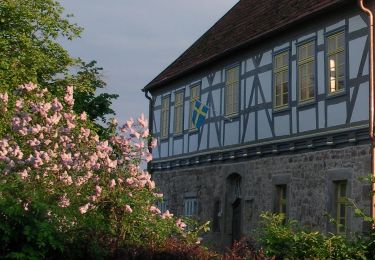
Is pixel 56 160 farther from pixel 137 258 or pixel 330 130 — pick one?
pixel 330 130

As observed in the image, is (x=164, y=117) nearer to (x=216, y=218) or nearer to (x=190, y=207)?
(x=190, y=207)

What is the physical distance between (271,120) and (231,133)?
8.08 ft

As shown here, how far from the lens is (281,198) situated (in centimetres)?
1959

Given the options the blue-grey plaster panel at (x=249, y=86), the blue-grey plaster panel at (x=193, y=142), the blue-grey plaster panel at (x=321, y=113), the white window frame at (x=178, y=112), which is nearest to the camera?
the blue-grey plaster panel at (x=321, y=113)

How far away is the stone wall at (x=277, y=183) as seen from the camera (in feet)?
53.9

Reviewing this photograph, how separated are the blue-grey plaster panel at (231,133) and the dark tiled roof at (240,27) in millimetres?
2032

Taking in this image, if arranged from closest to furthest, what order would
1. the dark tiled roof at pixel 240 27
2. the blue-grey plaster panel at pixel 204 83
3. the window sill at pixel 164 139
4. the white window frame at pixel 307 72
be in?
1. the white window frame at pixel 307 72
2. the dark tiled roof at pixel 240 27
3. the blue-grey plaster panel at pixel 204 83
4. the window sill at pixel 164 139

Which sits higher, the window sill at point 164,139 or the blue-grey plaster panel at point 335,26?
the blue-grey plaster panel at point 335,26

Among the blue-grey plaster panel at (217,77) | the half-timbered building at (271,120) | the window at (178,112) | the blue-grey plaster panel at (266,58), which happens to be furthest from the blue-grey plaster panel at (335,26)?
the window at (178,112)

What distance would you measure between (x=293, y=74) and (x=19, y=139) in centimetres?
743

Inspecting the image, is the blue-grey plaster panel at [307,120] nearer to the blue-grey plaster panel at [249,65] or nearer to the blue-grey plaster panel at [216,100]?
the blue-grey plaster panel at [249,65]

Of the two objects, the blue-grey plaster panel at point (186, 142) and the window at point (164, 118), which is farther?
the window at point (164, 118)

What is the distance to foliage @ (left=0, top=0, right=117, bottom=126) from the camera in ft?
81.0

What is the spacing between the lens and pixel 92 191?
12680 mm
